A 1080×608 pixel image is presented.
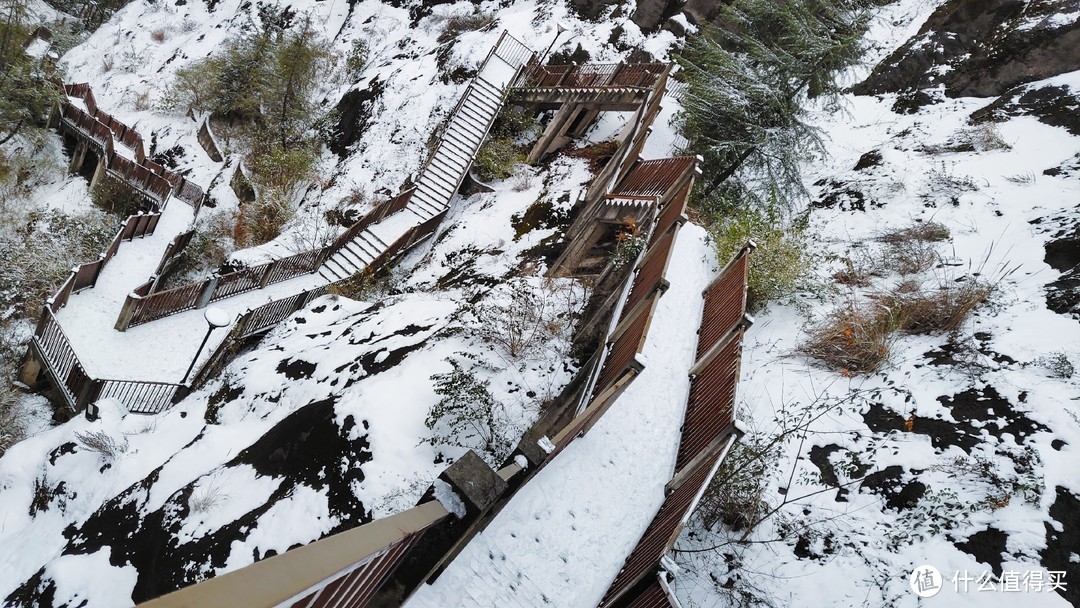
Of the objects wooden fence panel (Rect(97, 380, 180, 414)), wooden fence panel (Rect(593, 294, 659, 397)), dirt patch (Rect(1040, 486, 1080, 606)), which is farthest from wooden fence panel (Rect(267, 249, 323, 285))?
dirt patch (Rect(1040, 486, 1080, 606))

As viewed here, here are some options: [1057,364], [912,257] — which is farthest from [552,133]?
[1057,364]

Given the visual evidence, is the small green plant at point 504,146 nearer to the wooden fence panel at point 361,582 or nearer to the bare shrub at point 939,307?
the bare shrub at point 939,307

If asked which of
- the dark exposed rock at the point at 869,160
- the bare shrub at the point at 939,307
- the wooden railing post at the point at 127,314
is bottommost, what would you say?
the wooden railing post at the point at 127,314

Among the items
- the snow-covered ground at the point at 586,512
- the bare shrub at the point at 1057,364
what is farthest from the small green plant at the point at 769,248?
the bare shrub at the point at 1057,364

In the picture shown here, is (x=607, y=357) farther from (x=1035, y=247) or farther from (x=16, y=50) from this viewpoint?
(x=16, y=50)

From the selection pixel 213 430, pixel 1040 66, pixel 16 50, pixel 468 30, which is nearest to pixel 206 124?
pixel 16 50

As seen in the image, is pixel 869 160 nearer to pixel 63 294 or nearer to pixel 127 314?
pixel 127 314
